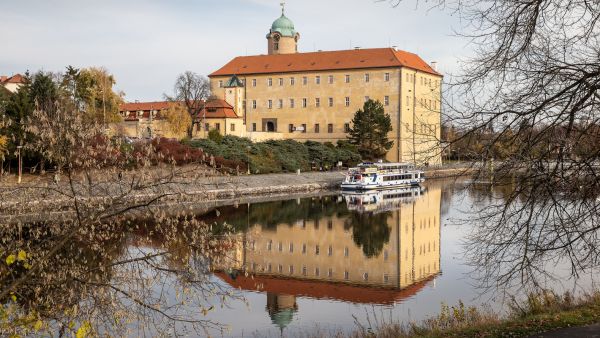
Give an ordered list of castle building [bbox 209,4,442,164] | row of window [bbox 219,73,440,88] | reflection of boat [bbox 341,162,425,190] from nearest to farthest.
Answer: reflection of boat [bbox 341,162,425,190], castle building [bbox 209,4,442,164], row of window [bbox 219,73,440,88]

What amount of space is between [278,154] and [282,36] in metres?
31.3

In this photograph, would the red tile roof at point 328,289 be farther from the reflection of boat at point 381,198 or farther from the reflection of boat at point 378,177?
the reflection of boat at point 378,177

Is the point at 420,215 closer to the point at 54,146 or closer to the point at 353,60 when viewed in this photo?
the point at 54,146

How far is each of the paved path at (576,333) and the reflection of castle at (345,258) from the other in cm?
340

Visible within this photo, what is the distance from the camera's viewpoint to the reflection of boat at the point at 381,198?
110 feet

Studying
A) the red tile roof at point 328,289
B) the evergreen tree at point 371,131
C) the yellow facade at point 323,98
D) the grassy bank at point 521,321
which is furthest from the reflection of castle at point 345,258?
the yellow facade at point 323,98

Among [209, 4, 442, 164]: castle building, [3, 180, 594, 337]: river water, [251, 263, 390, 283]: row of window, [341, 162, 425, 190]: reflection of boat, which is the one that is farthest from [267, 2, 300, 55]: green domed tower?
[251, 263, 390, 283]: row of window

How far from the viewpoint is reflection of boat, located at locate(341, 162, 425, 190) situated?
42.3 m

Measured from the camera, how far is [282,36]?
75500 millimetres

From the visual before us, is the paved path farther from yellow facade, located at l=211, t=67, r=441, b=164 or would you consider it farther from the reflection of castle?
yellow facade, located at l=211, t=67, r=441, b=164

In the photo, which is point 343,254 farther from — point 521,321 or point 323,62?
point 323,62

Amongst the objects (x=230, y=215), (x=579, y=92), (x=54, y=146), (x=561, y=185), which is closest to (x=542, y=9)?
A: (x=579, y=92)

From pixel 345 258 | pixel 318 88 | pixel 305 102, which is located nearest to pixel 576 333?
pixel 345 258

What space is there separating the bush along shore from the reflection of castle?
14.6m
